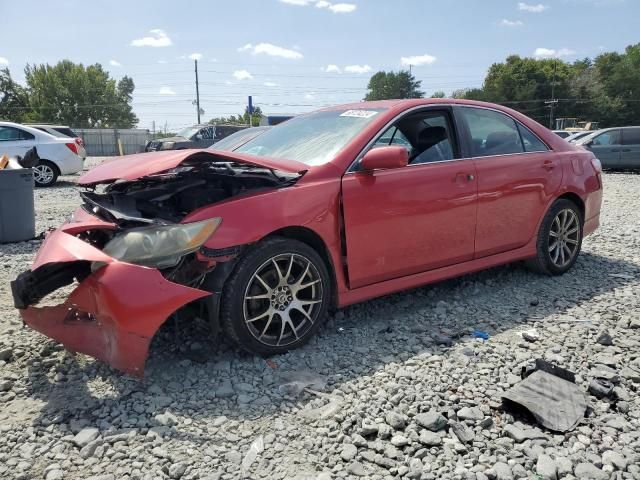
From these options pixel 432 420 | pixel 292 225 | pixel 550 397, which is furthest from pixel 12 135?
pixel 550 397

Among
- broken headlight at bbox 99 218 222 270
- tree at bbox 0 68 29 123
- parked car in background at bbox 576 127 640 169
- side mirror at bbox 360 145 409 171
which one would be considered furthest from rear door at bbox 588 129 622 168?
tree at bbox 0 68 29 123

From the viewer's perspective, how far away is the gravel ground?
90.1 inches

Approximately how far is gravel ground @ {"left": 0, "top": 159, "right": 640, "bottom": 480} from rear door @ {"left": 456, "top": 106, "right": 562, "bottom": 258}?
66 cm

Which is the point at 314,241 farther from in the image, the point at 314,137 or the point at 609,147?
the point at 609,147

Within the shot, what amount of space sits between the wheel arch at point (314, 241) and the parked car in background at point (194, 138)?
15537 millimetres

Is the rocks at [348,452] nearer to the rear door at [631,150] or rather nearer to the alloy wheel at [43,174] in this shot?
the alloy wheel at [43,174]

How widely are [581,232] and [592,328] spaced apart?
5.57 ft

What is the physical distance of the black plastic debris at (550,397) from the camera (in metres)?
2.54

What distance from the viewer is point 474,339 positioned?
3.54 metres

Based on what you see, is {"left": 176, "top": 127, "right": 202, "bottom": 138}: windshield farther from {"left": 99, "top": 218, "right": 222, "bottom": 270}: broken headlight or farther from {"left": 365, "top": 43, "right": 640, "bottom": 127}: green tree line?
{"left": 365, "top": 43, "right": 640, "bottom": 127}: green tree line

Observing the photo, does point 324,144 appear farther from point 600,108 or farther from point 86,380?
point 600,108

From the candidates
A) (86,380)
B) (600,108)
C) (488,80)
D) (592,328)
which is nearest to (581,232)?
(592,328)

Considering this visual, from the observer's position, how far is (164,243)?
9.52 ft

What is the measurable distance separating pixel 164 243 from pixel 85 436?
104 centimetres
